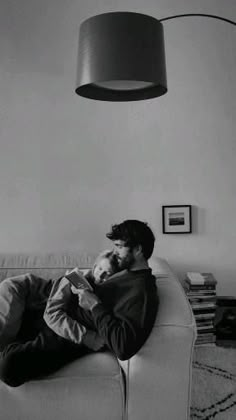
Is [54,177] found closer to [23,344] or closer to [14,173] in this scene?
[14,173]

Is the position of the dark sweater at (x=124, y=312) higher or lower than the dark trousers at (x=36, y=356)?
higher

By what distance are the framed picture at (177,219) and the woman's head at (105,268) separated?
4.22 feet

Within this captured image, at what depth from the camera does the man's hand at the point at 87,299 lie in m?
2.40

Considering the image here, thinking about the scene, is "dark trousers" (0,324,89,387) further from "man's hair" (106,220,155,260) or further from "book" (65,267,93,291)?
"man's hair" (106,220,155,260)

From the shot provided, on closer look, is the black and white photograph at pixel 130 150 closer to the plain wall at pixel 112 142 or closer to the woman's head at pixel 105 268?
the plain wall at pixel 112 142

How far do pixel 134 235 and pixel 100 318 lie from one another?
1.40 feet

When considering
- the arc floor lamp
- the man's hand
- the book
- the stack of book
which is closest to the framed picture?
the stack of book

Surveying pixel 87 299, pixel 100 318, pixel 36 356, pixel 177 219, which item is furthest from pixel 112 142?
pixel 36 356

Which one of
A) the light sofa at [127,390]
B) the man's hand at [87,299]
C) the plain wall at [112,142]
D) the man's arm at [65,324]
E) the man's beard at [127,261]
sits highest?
the plain wall at [112,142]

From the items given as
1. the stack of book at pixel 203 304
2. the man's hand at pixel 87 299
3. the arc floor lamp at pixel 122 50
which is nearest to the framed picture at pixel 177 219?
the stack of book at pixel 203 304

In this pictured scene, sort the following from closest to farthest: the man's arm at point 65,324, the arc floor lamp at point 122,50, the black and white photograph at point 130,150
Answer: the arc floor lamp at point 122,50
the man's arm at point 65,324
the black and white photograph at point 130,150

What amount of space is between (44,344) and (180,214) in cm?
177

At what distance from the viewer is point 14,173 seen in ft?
12.7

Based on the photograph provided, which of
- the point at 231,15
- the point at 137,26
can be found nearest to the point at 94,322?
the point at 137,26
